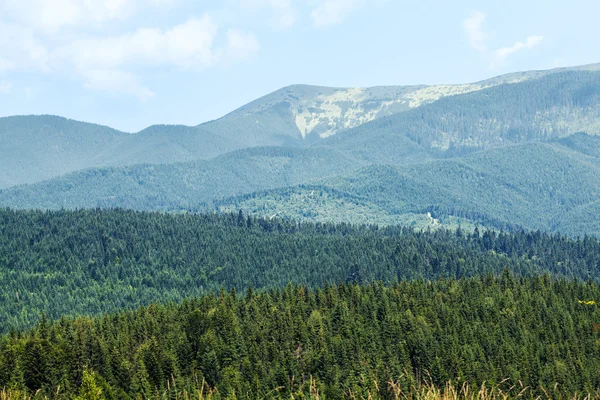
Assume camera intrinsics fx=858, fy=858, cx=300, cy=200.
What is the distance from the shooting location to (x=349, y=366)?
131m

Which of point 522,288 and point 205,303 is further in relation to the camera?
point 522,288

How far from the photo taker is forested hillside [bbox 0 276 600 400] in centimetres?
11362

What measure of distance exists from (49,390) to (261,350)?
127ft

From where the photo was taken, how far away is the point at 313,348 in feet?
458

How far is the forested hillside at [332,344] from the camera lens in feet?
373

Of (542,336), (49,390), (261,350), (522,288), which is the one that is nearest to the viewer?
(49,390)

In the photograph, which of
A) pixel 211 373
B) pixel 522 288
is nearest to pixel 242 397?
pixel 211 373

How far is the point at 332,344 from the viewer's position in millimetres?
140625

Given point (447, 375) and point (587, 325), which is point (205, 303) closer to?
point (447, 375)

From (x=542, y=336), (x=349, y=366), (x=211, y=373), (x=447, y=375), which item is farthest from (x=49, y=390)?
(x=542, y=336)

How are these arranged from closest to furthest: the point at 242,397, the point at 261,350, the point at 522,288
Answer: the point at 242,397
the point at 261,350
the point at 522,288

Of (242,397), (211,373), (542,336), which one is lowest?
(542,336)

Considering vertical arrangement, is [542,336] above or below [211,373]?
below

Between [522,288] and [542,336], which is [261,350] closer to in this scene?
[542,336]
